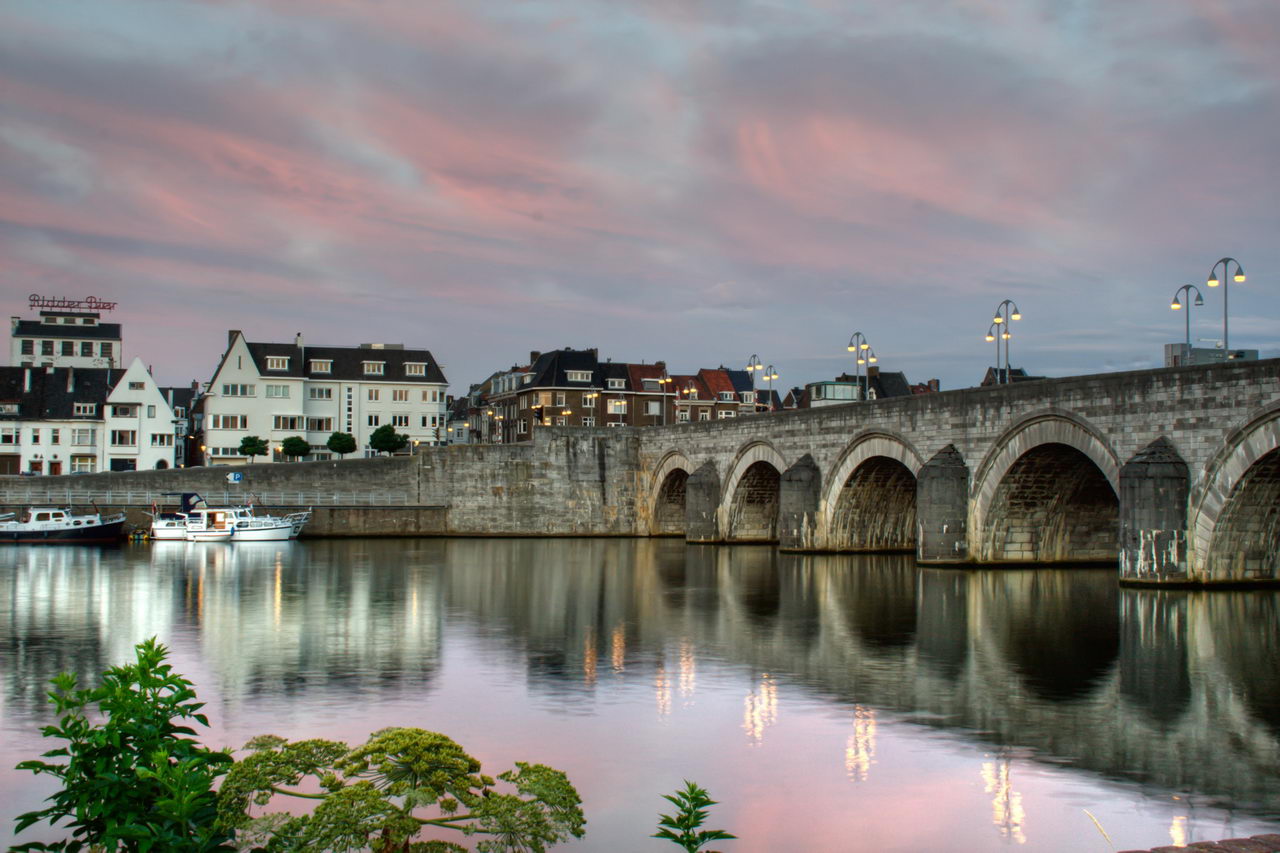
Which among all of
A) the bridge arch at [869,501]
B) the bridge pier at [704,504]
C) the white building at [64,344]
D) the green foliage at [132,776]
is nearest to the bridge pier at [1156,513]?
the bridge arch at [869,501]

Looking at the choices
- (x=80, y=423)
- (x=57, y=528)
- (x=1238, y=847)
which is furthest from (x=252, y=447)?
(x=1238, y=847)

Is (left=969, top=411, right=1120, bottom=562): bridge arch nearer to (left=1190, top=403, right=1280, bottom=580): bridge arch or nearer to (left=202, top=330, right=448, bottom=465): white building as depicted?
(left=1190, top=403, right=1280, bottom=580): bridge arch

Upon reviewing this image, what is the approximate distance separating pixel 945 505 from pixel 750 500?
17.4m

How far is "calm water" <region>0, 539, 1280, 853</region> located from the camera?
10516 millimetres

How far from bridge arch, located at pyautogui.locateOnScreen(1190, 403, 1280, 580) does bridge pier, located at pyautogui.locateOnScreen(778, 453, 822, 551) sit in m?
18.4

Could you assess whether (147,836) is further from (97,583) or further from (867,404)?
(867,404)

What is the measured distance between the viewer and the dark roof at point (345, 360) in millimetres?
77875

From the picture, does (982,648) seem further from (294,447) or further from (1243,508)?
(294,447)

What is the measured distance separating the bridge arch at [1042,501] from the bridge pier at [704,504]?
706 inches

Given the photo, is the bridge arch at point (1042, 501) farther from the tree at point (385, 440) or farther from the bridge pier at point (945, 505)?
the tree at point (385, 440)

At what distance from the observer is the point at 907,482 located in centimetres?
4378

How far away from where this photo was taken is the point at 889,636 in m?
22.0

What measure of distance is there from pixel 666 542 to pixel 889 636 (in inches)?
1390

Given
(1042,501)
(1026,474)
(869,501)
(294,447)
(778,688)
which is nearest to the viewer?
(778,688)
